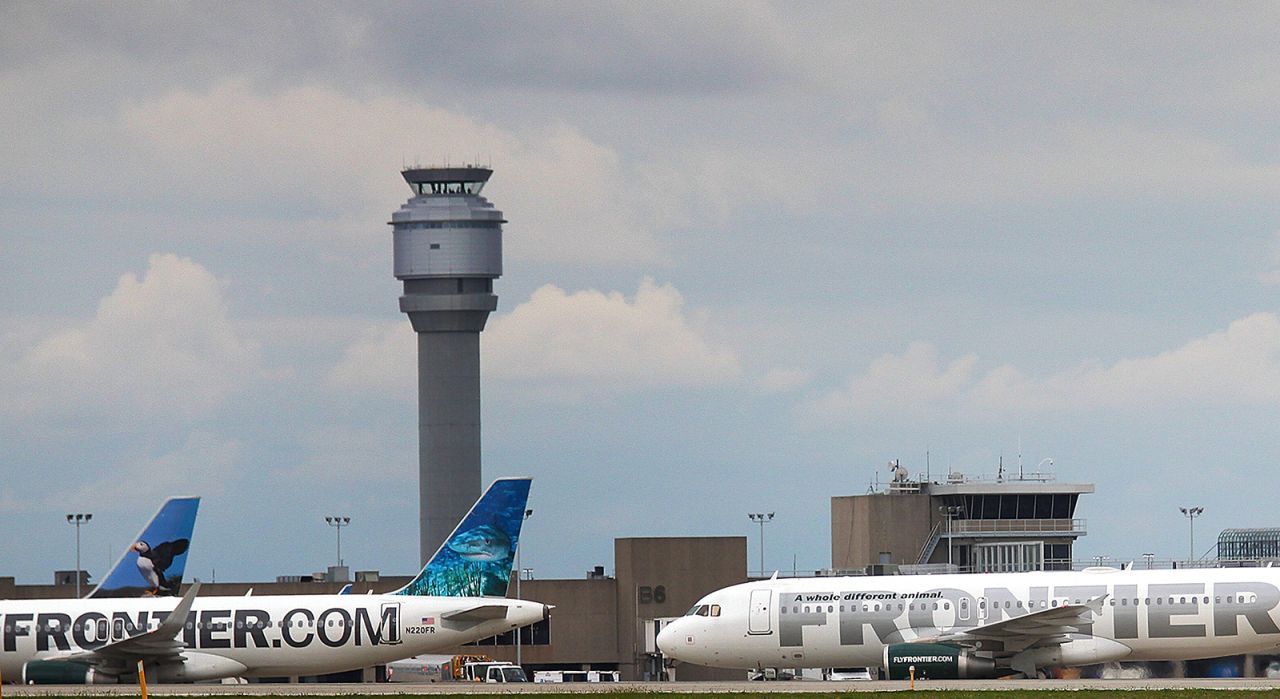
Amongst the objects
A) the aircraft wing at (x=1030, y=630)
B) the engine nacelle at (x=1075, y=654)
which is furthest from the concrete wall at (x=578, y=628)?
the engine nacelle at (x=1075, y=654)

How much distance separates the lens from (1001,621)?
63.8 m

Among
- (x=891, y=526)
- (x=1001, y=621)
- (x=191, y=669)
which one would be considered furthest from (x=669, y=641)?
(x=891, y=526)

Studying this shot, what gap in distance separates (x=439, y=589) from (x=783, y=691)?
50.2ft

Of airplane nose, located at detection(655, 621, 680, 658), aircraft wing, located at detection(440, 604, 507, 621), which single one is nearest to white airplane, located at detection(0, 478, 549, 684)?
aircraft wing, located at detection(440, 604, 507, 621)

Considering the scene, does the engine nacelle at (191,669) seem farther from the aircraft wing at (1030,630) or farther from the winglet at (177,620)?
the aircraft wing at (1030,630)

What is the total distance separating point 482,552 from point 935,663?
15.0 meters

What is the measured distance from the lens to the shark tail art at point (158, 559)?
76688 mm

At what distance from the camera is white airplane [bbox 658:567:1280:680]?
63.5 metres

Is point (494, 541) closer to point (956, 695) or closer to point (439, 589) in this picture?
point (439, 589)

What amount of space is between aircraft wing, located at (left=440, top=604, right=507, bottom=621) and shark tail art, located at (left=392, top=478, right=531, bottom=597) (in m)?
2.30

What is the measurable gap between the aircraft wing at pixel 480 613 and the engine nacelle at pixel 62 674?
10331 mm

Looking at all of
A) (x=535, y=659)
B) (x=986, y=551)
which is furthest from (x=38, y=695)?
(x=986, y=551)

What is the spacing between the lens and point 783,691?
2210 inches

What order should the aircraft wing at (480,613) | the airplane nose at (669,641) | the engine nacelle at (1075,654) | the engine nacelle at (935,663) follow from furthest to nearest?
1. the airplane nose at (669,641)
2. the aircraft wing at (480,613)
3. the engine nacelle at (1075,654)
4. the engine nacelle at (935,663)
